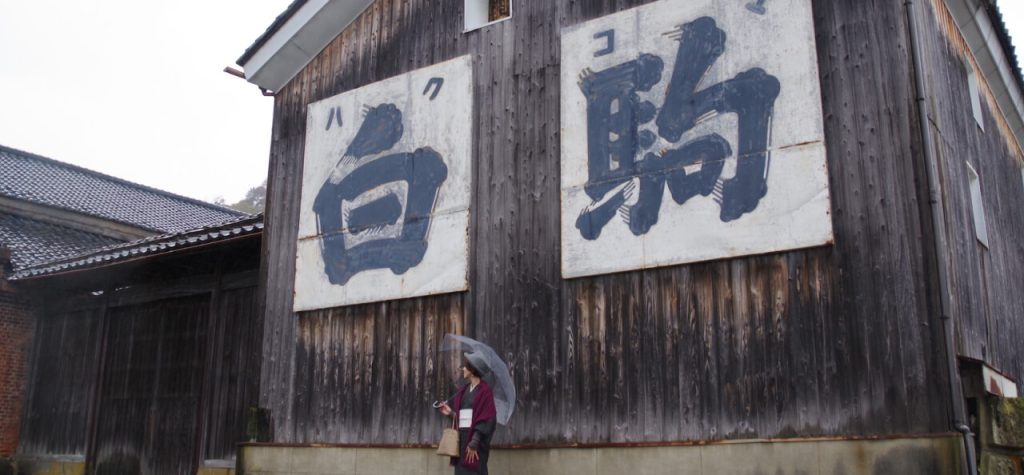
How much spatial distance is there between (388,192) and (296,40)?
2.90 meters

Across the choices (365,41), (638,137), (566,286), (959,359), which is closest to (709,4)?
(638,137)

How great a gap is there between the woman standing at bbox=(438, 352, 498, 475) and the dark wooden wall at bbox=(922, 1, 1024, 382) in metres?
4.35

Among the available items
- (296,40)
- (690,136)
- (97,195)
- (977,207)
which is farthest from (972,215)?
(97,195)

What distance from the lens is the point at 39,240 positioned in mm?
21609

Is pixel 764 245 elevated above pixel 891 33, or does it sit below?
below

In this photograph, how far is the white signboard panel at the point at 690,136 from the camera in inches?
343

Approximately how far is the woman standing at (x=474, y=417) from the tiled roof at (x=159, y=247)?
5.85 meters

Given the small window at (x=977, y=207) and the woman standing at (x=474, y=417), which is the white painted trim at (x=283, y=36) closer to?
the woman standing at (x=474, y=417)

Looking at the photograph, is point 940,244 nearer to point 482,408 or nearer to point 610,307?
point 610,307

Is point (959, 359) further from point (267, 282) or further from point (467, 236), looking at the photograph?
point (267, 282)

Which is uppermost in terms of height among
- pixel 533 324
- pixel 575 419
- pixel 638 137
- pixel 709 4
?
pixel 709 4

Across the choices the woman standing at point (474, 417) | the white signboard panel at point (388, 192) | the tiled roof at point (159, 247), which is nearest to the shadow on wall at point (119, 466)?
the tiled roof at point (159, 247)

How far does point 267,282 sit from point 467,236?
3444mm

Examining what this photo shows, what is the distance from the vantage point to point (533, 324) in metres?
10.1
